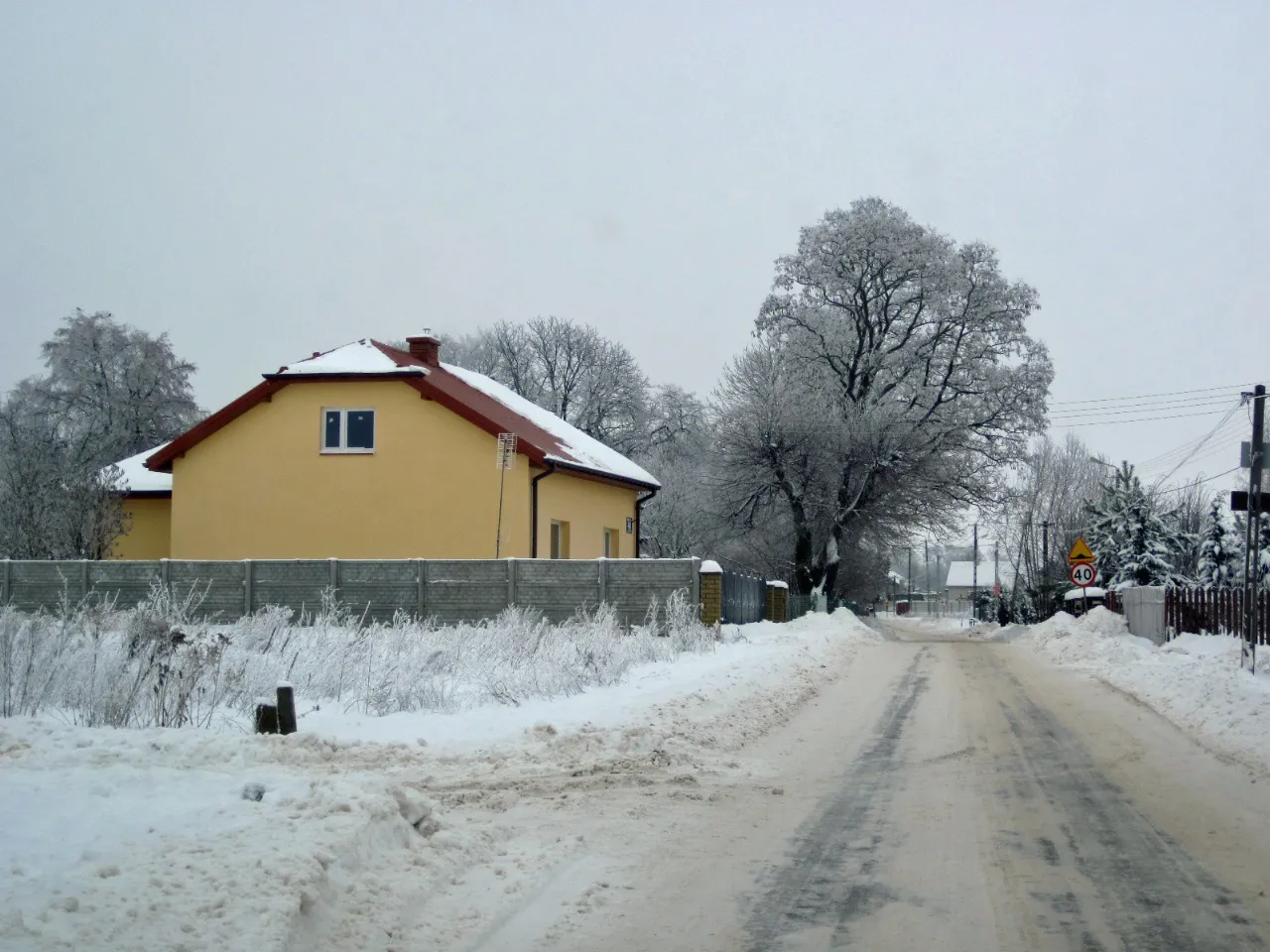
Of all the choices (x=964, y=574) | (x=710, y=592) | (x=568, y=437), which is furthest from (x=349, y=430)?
(x=964, y=574)

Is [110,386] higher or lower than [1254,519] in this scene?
higher

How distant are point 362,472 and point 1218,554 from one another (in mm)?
31138

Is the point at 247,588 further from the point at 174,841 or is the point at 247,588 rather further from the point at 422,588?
the point at 174,841

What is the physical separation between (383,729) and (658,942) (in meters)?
5.51

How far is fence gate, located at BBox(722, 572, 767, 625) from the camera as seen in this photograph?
85.6ft

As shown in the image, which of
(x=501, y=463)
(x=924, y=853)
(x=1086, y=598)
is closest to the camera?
(x=924, y=853)

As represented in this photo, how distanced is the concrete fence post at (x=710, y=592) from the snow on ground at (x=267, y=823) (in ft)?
38.9

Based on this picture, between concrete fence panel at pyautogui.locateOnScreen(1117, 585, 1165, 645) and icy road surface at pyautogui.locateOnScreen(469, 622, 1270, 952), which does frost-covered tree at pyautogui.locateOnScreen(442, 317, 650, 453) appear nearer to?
concrete fence panel at pyautogui.locateOnScreen(1117, 585, 1165, 645)

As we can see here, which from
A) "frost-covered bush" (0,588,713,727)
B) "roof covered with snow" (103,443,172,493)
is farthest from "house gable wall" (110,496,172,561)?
"frost-covered bush" (0,588,713,727)

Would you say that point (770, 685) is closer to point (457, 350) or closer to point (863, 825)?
point (863, 825)

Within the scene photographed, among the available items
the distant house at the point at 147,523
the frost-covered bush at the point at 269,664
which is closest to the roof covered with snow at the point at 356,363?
the distant house at the point at 147,523

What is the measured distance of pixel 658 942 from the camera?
518cm

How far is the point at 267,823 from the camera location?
6.02 m

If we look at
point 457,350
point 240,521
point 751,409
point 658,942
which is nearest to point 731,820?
point 658,942
